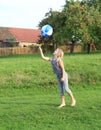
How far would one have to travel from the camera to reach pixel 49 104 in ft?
40.0

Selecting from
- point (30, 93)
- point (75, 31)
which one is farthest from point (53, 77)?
point (75, 31)

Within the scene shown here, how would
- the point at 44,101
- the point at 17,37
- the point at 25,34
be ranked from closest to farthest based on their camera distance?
1. the point at 44,101
2. the point at 17,37
3. the point at 25,34

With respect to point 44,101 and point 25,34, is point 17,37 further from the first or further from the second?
point 44,101

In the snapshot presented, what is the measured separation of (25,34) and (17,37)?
11.9ft

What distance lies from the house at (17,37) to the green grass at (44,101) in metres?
62.3

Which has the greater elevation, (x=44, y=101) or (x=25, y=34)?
(x=44, y=101)

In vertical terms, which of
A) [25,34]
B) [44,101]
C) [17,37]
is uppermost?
[44,101]

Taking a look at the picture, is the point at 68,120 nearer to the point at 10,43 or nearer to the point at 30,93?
the point at 30,93

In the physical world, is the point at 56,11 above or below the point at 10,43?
above

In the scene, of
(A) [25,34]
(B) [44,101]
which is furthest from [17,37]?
(B) [44,101]

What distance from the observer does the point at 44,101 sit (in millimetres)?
13148

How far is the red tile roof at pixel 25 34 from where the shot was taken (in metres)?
86.9

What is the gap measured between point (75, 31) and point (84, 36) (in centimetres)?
140

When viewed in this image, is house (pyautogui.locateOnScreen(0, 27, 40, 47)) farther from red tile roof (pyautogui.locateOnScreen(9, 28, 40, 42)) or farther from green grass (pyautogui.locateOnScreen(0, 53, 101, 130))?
green grass (pyautogui.locateOnScreen(0, 53, 101, 130))
